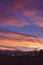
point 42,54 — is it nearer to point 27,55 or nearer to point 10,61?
point 27,55

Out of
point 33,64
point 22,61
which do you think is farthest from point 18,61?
point 33,64

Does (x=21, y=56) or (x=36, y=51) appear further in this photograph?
(x=21, y=56)

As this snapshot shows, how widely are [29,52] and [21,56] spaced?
0.75 m

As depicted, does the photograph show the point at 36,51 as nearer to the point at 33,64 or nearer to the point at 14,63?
the point at 33,64

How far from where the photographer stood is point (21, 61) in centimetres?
1148

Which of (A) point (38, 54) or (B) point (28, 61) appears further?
(B) point (28, 61)

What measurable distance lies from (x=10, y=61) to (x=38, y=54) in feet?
4.81

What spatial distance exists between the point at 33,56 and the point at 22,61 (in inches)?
29.8

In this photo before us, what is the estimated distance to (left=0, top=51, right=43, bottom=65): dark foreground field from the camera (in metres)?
10.8

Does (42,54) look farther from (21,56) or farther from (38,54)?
(21,56)

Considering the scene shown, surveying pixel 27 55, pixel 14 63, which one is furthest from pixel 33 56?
pixel 14 63

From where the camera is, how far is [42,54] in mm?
10805

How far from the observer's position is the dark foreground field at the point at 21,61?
1084 centimetres

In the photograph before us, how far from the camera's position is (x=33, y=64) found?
1059 centimetres
